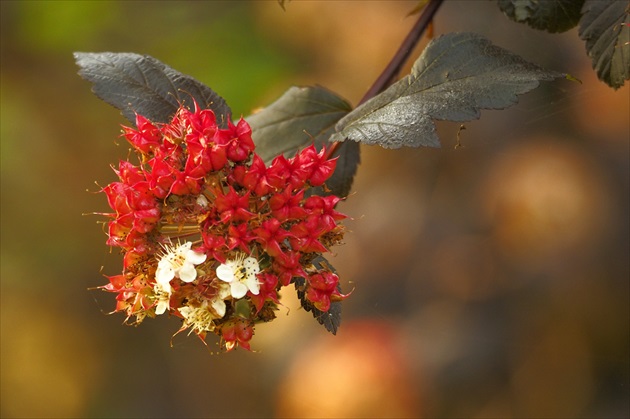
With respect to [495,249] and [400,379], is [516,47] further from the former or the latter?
[400,379]

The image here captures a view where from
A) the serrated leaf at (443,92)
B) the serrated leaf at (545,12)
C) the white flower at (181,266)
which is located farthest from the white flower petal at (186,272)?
the serrated leaf at (545,12)

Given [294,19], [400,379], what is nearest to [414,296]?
[400,379]

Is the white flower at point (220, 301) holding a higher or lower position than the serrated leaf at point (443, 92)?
lower

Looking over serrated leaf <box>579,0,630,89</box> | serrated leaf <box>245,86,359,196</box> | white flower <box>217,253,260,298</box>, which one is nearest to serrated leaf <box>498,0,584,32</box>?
serrated leaf <box>579,0,630,89</box>

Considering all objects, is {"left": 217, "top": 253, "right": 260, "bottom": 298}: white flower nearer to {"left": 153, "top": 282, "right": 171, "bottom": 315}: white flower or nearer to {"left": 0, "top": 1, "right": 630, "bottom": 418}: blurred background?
{"left": 153, "top": 282, "right": 171, "bottom": 315}: white flower

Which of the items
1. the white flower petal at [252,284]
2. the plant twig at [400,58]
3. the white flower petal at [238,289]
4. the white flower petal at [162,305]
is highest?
the plant twig at [400,58]

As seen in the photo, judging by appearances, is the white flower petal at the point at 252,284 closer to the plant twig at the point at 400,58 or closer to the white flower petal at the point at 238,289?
the white flower petal at the point at 238,289

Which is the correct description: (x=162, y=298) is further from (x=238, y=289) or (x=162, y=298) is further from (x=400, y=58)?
(x=400, y=58)

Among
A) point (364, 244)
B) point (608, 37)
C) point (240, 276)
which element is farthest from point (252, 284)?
point (364, 244)
